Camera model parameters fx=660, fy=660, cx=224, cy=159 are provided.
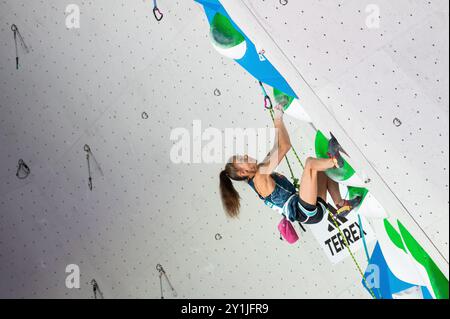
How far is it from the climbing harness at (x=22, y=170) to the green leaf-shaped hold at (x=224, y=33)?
1198mm

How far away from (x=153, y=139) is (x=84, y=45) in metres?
0.56

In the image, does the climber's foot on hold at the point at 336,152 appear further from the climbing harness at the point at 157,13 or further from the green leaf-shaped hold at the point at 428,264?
the climbing harness at the point at 157,13

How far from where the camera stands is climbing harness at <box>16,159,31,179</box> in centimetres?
342

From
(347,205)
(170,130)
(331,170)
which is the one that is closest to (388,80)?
(331,170)

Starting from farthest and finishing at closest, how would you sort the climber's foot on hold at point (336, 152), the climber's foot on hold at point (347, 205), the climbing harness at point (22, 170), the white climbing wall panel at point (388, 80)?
the climbing harness at point (22, 170), the climber's foot on hold at point (347, 205), the climber's foot on hold at point (336, 152), the white climbing wall panel at point (388, 80)

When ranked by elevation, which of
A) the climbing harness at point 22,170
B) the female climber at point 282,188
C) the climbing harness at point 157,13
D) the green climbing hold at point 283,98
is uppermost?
the climbing harness at point 157,13

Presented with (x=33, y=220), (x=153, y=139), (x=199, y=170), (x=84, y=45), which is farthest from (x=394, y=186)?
(x=33, y=220)

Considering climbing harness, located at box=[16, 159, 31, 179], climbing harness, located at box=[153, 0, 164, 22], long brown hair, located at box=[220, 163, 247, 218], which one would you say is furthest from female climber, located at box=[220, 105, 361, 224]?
climbing harness, located at box=[16, 159, 31, 179]

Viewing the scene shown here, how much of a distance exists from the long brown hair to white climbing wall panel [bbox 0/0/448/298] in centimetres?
4

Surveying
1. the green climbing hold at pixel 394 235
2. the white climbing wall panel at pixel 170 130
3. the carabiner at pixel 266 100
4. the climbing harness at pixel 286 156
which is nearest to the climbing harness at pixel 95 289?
the white climbing wall panel at pixel 170 130

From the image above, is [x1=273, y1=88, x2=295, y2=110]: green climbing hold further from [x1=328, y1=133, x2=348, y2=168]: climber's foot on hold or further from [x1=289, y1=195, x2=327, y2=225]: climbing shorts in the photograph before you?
[x1=289, y1=195, x2=327, y2=225]: climbing shorts

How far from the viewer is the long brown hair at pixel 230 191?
3266 mm

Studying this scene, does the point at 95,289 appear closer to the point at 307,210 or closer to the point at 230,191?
the point at 230,191

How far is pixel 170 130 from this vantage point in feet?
10.6
